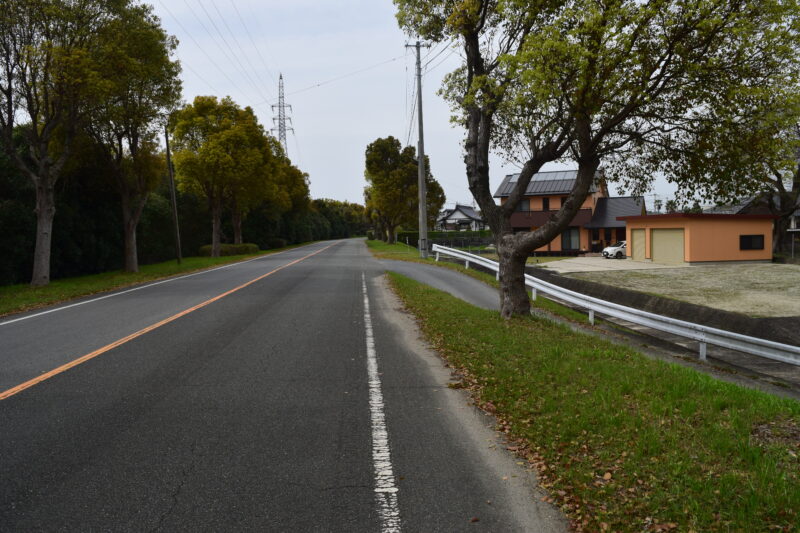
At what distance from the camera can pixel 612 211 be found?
44.9 metres

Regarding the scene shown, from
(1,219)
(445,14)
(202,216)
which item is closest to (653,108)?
(445,14)

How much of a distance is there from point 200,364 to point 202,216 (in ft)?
156

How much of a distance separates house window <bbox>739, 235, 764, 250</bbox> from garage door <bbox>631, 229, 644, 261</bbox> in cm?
555

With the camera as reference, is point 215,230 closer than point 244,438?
No

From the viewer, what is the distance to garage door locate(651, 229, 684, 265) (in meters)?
31.4

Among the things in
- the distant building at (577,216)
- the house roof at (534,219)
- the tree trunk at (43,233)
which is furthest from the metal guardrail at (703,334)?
the distant building at (577,216)

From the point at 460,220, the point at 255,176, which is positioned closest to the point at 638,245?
the point at 255,176

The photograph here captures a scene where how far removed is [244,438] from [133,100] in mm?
22843

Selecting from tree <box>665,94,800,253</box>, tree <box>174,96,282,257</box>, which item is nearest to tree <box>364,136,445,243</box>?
tree <box>174,96,282,257</box>

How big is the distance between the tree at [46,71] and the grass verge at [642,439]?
57.9ft

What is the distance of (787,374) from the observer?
10609 mm

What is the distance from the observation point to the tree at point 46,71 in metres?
17.5

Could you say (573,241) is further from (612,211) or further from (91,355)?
(91,355)

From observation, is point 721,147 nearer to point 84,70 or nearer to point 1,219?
point 84,70
